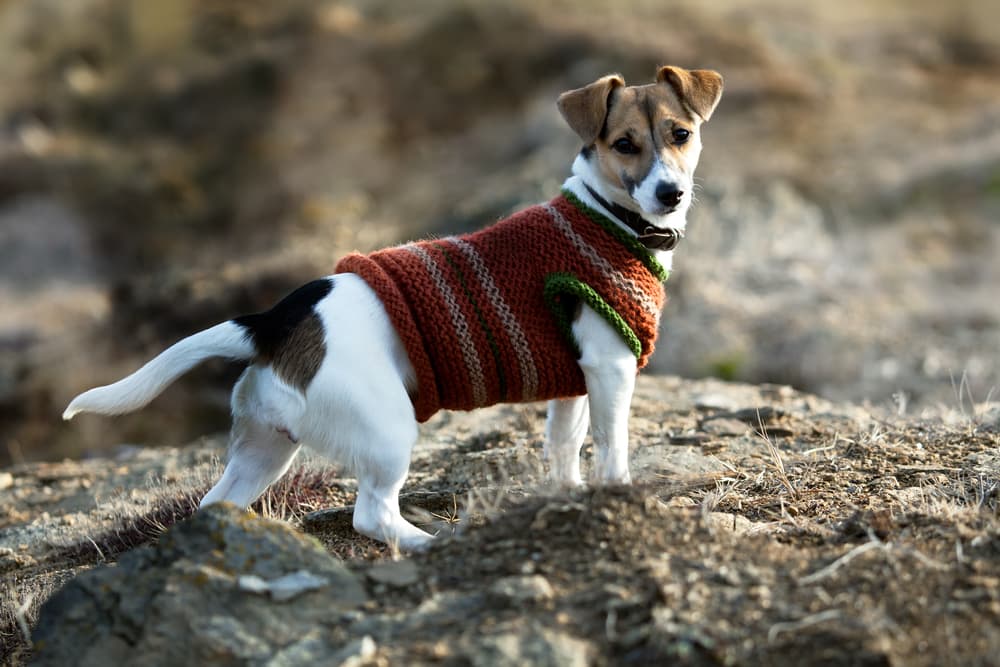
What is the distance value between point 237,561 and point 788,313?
9.19 meters

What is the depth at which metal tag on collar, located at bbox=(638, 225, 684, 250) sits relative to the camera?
14.3 ft

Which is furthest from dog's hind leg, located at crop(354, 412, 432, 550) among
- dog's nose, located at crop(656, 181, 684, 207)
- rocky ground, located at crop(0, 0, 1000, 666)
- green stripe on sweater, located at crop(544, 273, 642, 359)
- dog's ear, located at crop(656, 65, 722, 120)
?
dog's ear, located at crop(656, 65, 722, 120)

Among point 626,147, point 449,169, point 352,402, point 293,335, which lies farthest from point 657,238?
point 449,169

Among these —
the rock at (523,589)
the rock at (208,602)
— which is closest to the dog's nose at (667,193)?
the rock at (523,589)

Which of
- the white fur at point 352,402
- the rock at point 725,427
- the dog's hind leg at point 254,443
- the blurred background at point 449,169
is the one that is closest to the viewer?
the white fur at point 352,402

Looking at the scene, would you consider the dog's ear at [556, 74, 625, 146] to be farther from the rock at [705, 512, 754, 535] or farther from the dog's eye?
the rock at [705, 512, 754, 535]

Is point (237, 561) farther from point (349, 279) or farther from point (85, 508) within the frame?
point (85, 508)

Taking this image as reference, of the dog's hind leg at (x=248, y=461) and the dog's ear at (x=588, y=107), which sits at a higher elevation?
the dog's ear at (x=588, y=107)

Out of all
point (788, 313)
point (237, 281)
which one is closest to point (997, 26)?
point (788, 313)

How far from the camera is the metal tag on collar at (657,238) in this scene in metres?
4.36

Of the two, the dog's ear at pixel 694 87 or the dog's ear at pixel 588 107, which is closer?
the dog's ear at pixel 588 107

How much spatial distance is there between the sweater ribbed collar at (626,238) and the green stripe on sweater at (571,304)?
0.29m

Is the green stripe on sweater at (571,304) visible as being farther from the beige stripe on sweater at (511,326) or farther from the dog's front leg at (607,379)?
the beige stripe on sweater at (511,326)

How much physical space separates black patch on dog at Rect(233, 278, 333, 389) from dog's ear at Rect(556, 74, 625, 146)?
4.23ft
